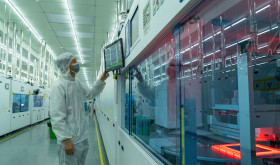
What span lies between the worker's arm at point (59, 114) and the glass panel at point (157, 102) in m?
0.73

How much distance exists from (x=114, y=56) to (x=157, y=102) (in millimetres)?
980

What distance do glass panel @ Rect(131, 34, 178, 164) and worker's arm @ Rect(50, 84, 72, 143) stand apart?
2.41 feet

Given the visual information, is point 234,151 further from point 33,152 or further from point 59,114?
point 33,152

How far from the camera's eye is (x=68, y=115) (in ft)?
5.93

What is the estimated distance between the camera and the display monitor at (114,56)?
88.3 inches

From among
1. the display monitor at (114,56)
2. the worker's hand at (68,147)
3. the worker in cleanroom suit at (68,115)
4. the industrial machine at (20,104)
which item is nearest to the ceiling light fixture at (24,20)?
the industrial machine at (20,104)

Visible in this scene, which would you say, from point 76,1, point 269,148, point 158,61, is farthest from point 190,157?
point 76,1

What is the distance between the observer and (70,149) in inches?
64.6

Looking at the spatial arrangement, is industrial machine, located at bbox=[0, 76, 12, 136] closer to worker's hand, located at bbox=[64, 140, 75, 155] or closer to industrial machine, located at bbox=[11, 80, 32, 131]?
industrial machine, located at bbox=[11, 80, 32, 131]

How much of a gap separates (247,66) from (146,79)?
48.6 inches

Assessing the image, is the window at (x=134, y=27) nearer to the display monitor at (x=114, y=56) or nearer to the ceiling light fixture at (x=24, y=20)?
the display monitor at (x=114, y=56)

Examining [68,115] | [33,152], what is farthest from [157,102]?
[33,152]

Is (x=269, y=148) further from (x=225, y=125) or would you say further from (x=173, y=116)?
(x=173, y=116)

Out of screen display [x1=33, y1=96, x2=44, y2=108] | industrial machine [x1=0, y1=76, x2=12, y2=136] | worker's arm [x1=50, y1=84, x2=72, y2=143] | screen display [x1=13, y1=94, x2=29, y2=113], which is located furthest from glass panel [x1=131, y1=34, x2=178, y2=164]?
screen display [x1=33, y1=96, x2=44, y2=108]
